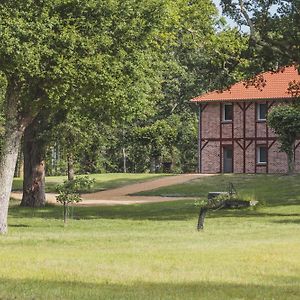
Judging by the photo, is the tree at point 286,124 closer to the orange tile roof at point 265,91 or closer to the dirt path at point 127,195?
the orange tile roof at point 265,91

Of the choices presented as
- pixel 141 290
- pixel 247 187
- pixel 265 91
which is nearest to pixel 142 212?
pixel 247 187

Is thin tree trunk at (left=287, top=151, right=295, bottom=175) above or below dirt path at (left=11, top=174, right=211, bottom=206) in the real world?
above

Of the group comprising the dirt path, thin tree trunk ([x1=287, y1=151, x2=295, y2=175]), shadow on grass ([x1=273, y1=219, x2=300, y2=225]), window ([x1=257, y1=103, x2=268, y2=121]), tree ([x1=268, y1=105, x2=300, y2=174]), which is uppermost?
window ([x1=257, y1=103, x2=268, y2=121])

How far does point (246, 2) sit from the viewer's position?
87.8ft

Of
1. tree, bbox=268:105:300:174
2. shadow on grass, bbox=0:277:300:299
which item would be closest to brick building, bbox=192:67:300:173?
tree, bbox=268:105:300:174

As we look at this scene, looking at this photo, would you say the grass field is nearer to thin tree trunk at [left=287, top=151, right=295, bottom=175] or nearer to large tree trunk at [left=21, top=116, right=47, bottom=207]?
large tree trunk at [left=21, top=116, right=47, bottom=207]

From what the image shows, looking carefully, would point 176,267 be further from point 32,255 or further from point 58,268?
point 32,255

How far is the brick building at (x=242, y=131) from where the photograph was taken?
53.7 meters

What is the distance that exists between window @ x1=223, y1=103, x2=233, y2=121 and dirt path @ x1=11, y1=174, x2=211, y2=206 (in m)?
6.59

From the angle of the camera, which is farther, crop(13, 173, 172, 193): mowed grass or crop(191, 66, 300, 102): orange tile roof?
crop(191, 66, 300, 102): orange tile roof

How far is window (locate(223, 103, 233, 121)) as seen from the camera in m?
55.4

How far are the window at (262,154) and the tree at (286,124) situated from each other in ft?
20.9

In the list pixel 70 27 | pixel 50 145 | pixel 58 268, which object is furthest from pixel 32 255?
pixel 50 145

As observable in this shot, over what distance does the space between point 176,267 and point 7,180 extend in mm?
10416
